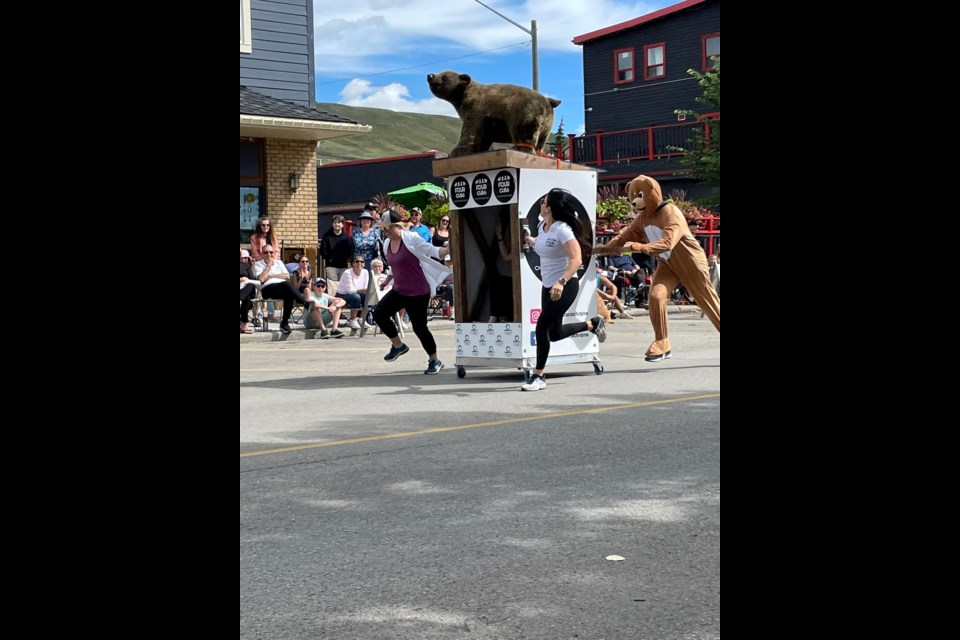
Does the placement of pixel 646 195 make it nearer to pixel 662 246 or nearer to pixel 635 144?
pixel 662 246

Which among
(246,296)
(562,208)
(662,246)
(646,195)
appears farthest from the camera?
(246,296)

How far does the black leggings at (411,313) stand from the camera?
42.4 feet

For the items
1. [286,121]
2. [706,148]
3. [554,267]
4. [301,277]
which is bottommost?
[554,267]

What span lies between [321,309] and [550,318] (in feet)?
26.4

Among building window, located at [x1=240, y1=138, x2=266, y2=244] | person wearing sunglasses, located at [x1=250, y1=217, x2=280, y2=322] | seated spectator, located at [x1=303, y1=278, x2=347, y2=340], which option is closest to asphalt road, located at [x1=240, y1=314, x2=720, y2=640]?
seated spectator, located at [x1=303, y1=278, x2=347, y2=340]

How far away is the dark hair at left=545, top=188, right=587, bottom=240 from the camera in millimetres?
11602

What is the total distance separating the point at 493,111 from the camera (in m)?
12.9

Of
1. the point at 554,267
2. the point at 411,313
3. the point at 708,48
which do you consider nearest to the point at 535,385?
the point at 554,267
